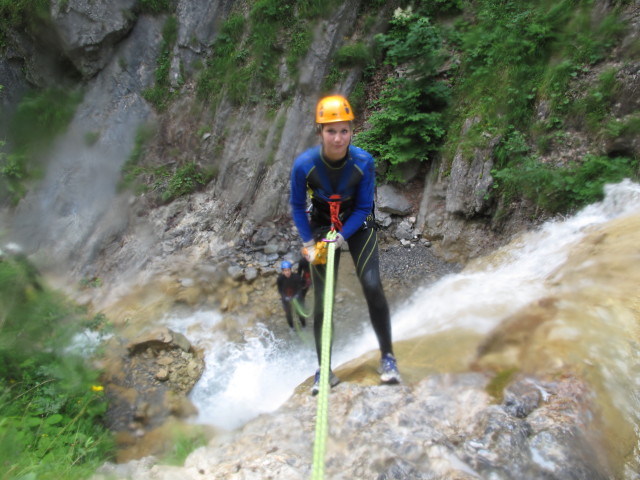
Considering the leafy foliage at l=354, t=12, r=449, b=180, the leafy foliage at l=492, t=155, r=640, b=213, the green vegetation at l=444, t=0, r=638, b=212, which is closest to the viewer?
the leafy foliage at l=492, t=155, r=640, b=213

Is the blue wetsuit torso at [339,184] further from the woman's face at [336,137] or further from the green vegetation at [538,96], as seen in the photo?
the green vegetation at [538,96]

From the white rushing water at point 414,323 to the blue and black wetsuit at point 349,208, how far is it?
164cm

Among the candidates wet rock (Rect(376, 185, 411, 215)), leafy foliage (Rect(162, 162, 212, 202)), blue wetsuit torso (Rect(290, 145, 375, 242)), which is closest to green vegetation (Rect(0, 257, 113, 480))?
blue wetsuit torso (Rect(290, 145, 375, 242))

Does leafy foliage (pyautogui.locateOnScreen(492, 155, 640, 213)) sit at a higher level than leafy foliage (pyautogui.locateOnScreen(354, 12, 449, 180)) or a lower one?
lower

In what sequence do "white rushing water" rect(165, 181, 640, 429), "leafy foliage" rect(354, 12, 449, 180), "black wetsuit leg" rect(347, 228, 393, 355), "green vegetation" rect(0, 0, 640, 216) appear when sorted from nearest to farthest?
"black wetsuit leg" rect(347, 228, 393, 355)
"white rushing water" rect(165, 181, 640, 429)
"green vegetation" rect(0, 0, 640, 216)
"leafy foliage" rect(354, 12, 449, 180)

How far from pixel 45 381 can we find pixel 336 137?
3.47 m

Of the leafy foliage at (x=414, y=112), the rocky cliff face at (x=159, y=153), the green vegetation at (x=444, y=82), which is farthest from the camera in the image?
the rocky cliff face at (x=159, y=153)

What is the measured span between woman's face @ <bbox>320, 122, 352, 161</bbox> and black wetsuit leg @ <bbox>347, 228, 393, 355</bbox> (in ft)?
2.21

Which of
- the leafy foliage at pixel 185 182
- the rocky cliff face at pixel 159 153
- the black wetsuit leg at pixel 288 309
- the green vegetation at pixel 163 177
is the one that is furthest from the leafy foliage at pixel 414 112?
the green vegetation at pixel 163 177

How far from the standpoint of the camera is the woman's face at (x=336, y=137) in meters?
2.64

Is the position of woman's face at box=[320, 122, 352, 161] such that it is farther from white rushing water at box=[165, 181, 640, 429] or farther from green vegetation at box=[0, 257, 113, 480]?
green vegetation at box=[0, 257, 113, 480]

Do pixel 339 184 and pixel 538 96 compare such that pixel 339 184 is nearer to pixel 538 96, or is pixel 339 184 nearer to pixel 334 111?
pixel 334 111

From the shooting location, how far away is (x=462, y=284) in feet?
19.6

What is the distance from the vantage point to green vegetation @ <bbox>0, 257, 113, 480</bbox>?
3094 millimetres
